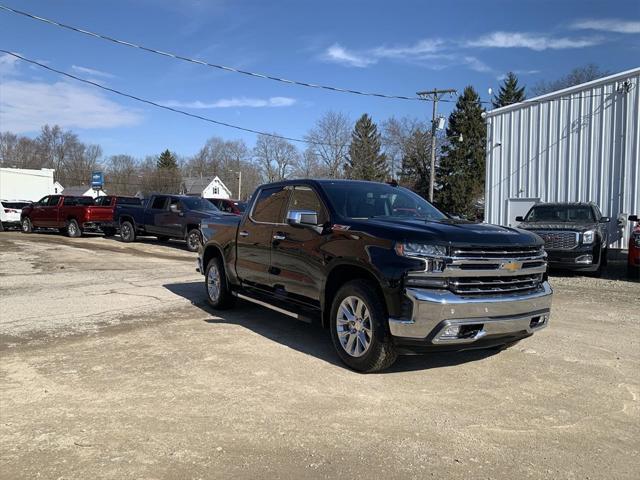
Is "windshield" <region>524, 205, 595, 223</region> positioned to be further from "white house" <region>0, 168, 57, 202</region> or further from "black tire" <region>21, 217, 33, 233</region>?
"white house" <region>0, 168, 57, 202</region>

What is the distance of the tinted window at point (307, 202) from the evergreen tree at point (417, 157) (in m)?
56.5

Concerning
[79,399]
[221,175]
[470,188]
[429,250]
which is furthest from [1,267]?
[221,175]

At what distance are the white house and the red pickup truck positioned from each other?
59.9 feet

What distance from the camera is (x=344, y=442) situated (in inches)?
143

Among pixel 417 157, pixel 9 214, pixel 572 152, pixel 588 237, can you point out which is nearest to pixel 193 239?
pixel 588 237

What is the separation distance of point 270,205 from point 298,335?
1654 millimetres

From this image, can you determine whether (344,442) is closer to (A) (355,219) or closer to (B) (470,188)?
(A) (355,219)

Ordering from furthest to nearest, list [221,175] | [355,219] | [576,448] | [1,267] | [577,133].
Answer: [221,175] < [577,133] < [1,267] < [355,219] < [576,448]

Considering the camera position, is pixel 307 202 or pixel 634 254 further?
pixel 634 254

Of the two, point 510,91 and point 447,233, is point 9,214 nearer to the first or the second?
point 447,233

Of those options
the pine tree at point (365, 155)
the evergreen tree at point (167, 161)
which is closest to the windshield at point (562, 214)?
the pine tree at point (365, 155)

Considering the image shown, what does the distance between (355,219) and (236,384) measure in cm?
194

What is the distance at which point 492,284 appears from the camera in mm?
4734

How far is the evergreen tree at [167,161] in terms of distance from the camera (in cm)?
10627
